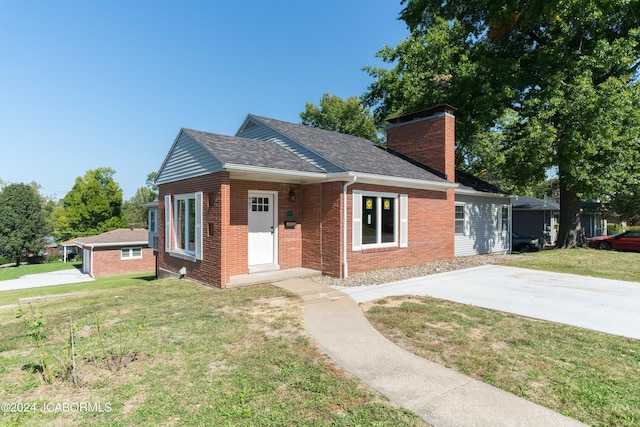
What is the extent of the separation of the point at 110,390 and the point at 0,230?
41861 millimetres

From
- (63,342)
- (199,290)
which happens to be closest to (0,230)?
(199,290)

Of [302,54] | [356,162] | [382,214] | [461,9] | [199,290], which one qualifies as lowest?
[199,290]

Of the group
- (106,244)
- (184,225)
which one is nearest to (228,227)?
(184,225)

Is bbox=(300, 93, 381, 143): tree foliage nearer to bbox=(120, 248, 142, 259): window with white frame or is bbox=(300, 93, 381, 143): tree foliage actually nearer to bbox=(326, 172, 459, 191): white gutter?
bbox=(120, 248, 142, 259): window with white frame

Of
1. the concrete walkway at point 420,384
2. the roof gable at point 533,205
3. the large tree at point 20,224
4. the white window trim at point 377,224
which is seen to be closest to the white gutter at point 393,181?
the white window trim at point 377,224

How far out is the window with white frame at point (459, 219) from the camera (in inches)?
619

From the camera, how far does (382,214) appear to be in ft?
36.2

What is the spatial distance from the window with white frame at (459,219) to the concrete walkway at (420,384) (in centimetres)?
1141

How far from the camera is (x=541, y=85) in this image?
53.0ft

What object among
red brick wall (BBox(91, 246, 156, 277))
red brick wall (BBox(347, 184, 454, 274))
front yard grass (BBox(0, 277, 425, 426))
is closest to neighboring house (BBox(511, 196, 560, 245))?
red brick wall (BBox(347, 184, 454, 274))

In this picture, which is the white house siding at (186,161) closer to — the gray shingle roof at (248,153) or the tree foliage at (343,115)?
the gray shingle roof at (248,153)

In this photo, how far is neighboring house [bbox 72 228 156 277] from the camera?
2491 cm

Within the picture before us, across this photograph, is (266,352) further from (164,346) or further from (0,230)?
(0,230)

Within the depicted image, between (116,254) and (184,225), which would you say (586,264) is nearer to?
(184,225)
